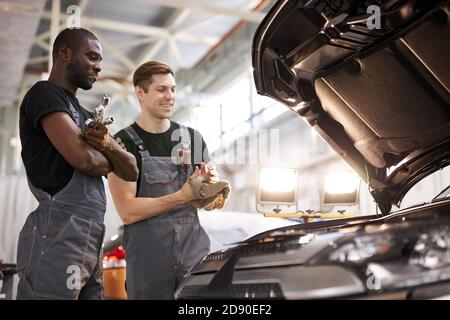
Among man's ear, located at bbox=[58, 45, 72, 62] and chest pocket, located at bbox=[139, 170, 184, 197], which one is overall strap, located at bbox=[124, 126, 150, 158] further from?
man's ear, located at bbox=[58, 45, 72, 62]

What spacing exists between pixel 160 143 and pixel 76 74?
1.81ft

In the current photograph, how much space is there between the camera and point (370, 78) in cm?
186

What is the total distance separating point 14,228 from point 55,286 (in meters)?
4.66

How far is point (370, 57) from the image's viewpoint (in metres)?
1.80

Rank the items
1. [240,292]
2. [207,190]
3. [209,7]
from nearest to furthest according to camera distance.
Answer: [240,292]
[207,190]
[209,7]

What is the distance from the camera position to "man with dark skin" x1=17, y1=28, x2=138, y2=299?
158cm

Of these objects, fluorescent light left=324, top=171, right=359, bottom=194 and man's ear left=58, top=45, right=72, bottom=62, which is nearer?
man's ear left=58, top=45, right=72, bottom=62

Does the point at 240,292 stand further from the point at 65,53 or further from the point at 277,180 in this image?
the point at 277,180

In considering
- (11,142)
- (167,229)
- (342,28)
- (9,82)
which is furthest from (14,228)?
(11,142)

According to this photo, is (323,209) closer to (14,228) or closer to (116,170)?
(116,170)

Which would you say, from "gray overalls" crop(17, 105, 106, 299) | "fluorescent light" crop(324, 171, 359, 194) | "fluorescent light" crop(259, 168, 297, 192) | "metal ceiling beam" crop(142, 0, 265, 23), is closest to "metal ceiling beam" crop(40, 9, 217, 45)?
"metal ceiling beam" crop(142, 0, 265, 23)

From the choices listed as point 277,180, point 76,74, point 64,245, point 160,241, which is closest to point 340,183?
point 277,180

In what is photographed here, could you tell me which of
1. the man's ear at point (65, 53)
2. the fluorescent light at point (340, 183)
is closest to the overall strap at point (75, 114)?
the man's ear at point (65, 53)

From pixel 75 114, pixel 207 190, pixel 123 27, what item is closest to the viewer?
pixel 75 114
